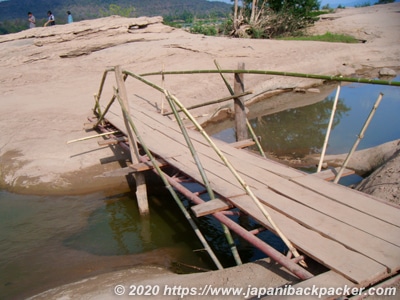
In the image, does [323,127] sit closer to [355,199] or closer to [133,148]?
[133,148]

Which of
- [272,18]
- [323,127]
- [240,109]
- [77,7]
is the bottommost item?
[323,127]

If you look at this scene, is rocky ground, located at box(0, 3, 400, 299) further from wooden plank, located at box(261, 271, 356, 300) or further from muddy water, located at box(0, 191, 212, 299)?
wooden plank, located at box(261, 271, 356, 300)

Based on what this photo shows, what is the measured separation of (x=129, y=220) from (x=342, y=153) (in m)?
4.19

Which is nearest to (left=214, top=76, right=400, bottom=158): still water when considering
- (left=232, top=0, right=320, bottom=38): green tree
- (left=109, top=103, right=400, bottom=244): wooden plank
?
(left=109, top=103, right=400, bottom=244): wooden plank

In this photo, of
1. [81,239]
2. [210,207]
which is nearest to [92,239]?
[81,239]

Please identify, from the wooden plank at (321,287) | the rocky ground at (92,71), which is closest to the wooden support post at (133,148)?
the rocky ground at (92,71)

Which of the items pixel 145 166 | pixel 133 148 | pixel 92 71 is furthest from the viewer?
pixel 92 71

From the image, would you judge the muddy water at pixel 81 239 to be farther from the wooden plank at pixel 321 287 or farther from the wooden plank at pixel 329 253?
the wooden plank at pixel 321 287

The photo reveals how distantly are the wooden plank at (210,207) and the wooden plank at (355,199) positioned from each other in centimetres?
79

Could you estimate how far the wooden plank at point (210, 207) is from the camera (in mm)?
3069

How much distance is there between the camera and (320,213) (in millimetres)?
2898

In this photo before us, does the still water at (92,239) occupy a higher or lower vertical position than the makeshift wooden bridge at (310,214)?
lower

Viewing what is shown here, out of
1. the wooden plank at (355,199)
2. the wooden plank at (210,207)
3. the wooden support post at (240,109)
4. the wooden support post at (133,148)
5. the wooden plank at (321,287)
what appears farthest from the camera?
the wooden support post at (240,109)

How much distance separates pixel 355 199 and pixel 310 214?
48cm
